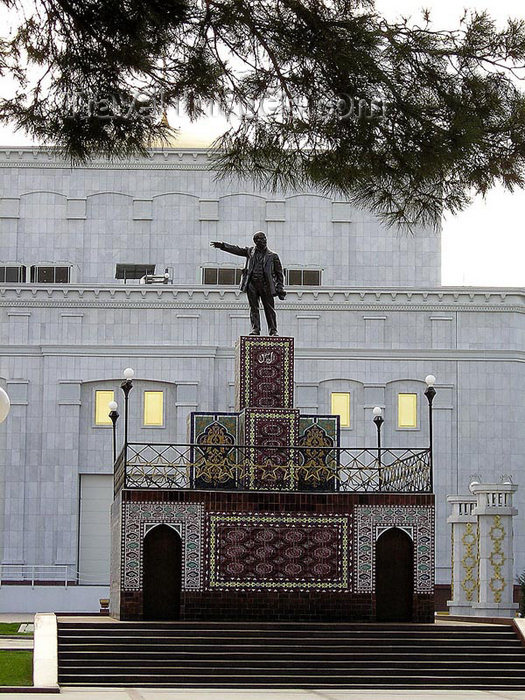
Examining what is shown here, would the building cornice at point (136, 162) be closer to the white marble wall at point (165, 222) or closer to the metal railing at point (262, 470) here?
the white marble wall at point (165, 222)

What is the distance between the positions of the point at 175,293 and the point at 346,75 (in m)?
30.7

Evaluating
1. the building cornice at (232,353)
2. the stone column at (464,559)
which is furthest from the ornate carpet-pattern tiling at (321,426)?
the building cornice at (232,353)

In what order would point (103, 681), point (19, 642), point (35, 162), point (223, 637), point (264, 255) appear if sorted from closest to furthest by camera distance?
point (103, 681), point (223, 637), point (19, 642), point (264, 255), point (35, 162)

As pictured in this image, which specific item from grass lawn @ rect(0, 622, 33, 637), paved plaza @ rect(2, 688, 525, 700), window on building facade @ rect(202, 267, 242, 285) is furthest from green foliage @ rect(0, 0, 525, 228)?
window on building facade @ rect(202, 267, 242, 285)

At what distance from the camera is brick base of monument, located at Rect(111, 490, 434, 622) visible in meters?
24.3

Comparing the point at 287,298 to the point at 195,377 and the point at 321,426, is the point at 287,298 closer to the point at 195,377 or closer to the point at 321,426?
the point at 195,377

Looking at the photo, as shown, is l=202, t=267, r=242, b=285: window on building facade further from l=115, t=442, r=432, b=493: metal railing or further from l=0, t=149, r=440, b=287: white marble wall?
l=115, t=442, r=432, b=493: metal railing

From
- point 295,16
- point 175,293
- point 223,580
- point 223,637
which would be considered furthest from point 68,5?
point 175,293

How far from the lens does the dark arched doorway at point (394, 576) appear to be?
984 inches

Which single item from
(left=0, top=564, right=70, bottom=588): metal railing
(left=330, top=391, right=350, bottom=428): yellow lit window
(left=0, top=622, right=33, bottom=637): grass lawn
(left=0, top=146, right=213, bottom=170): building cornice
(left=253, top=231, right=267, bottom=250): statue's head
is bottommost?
(left=0, top=622, right=33, bottom=637): grass lawn

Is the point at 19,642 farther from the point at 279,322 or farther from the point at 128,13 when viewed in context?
the point at 279,322

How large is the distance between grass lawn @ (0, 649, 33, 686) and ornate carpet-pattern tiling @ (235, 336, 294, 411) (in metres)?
6.58

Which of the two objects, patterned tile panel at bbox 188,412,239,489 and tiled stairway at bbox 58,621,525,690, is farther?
patterned tile panel at bbox 188,412,239,489

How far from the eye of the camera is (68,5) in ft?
41.0
